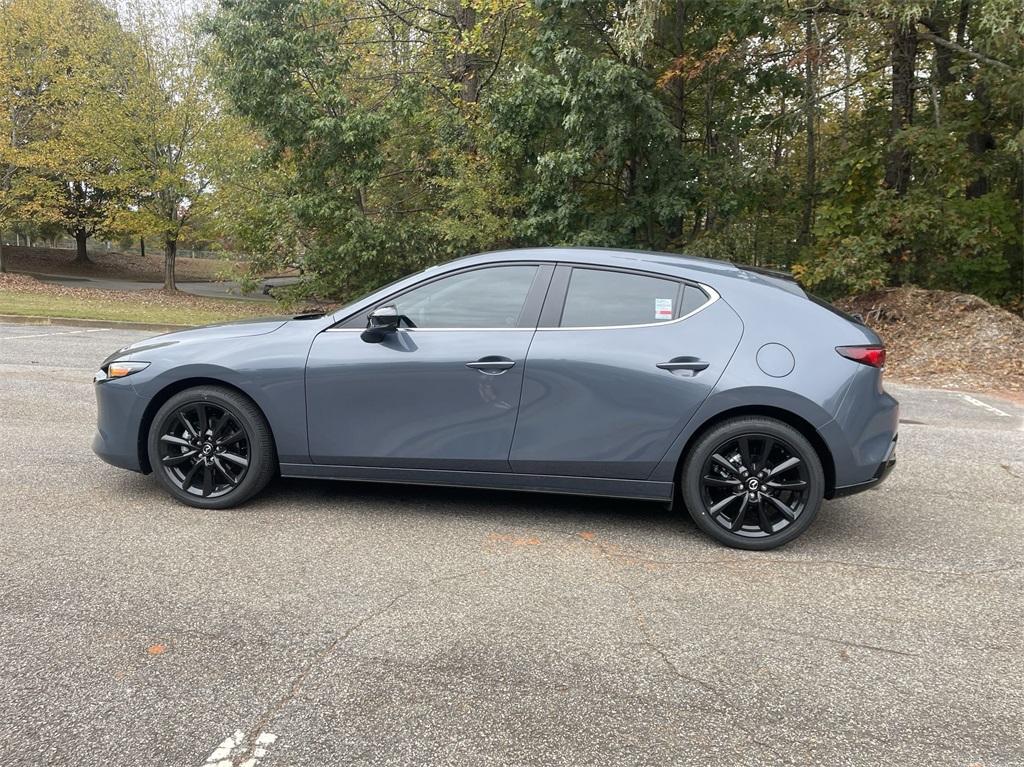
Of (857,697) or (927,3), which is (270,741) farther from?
(927,3)

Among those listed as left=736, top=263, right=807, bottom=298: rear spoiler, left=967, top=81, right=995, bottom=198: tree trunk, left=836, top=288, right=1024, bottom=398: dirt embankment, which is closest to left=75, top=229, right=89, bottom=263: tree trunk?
left=836, top=288, right=1024, bottom=398: dirt embankment

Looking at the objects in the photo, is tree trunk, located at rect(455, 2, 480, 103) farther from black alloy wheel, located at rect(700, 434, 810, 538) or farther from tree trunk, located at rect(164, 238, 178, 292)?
black alloy wheel, located at rect(700, 434, 810, 538)

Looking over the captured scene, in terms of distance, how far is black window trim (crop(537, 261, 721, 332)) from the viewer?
4.23 meters

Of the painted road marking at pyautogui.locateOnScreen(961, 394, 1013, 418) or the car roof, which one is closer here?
the car roof

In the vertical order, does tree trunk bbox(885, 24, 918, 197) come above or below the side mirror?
above

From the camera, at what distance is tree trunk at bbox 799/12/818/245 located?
1428 cm

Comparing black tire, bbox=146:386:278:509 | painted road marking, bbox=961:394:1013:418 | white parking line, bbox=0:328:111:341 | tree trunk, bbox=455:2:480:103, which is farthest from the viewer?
tree trunk, bbox=455:2:480:103

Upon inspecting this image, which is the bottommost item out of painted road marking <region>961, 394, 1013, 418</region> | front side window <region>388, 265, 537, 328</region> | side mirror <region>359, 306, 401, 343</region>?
painted road marking <region>961, 394, 1013, 418</region>

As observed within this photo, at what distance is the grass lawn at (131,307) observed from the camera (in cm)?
1709

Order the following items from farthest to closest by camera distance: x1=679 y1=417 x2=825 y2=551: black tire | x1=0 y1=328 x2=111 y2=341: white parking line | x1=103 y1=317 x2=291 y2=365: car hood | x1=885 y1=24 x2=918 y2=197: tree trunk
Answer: x1=885 y1=24 x2=918 y2=197: tree trunk, x1=0 y1=328 x2=111 y2=341: white parking line, x1=103 y1=317 x2=291 y2=365: car hood, x1=679 y1=417 x2=825 y2=551: black tire

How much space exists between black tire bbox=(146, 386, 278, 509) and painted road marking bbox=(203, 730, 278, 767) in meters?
2.18

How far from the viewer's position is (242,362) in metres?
4.43

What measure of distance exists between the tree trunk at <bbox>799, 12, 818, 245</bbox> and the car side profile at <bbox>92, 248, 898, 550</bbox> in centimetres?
→ 1186

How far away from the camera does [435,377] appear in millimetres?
4258
